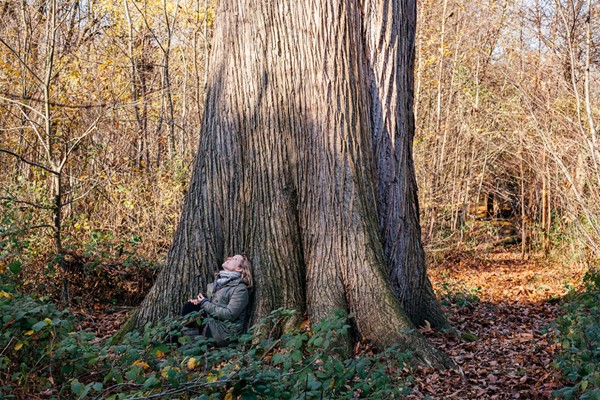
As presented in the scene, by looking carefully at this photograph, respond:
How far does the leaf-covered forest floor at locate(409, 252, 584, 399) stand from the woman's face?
77.6 inches

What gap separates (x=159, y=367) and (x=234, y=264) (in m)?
2.13

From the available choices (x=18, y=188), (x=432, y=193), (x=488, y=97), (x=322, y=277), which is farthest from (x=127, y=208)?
(x=488, y=97)

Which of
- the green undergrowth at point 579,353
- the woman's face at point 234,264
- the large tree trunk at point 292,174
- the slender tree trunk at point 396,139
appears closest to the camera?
the green undergrowth at point 579,353

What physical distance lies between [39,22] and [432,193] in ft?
27.4

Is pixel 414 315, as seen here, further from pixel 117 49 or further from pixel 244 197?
pixel 117 49

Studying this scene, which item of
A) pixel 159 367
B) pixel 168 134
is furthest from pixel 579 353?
pixel 168 134

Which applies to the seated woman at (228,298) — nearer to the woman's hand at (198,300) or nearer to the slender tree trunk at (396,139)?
the woman's hand at (198,300)

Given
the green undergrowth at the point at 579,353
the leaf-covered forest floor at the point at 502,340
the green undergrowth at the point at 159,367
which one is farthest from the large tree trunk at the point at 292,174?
the green undergrowth at the point at 159,367

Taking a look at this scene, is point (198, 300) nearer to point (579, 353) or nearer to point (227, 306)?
point (227, 306)

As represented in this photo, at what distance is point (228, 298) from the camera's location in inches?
253

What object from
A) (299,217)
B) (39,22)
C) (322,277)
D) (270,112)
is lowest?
(322,277)

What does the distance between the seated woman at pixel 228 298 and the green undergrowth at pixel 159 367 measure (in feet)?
5.56

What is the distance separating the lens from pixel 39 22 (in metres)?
11.5

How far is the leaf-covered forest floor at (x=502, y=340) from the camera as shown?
5.48 m
